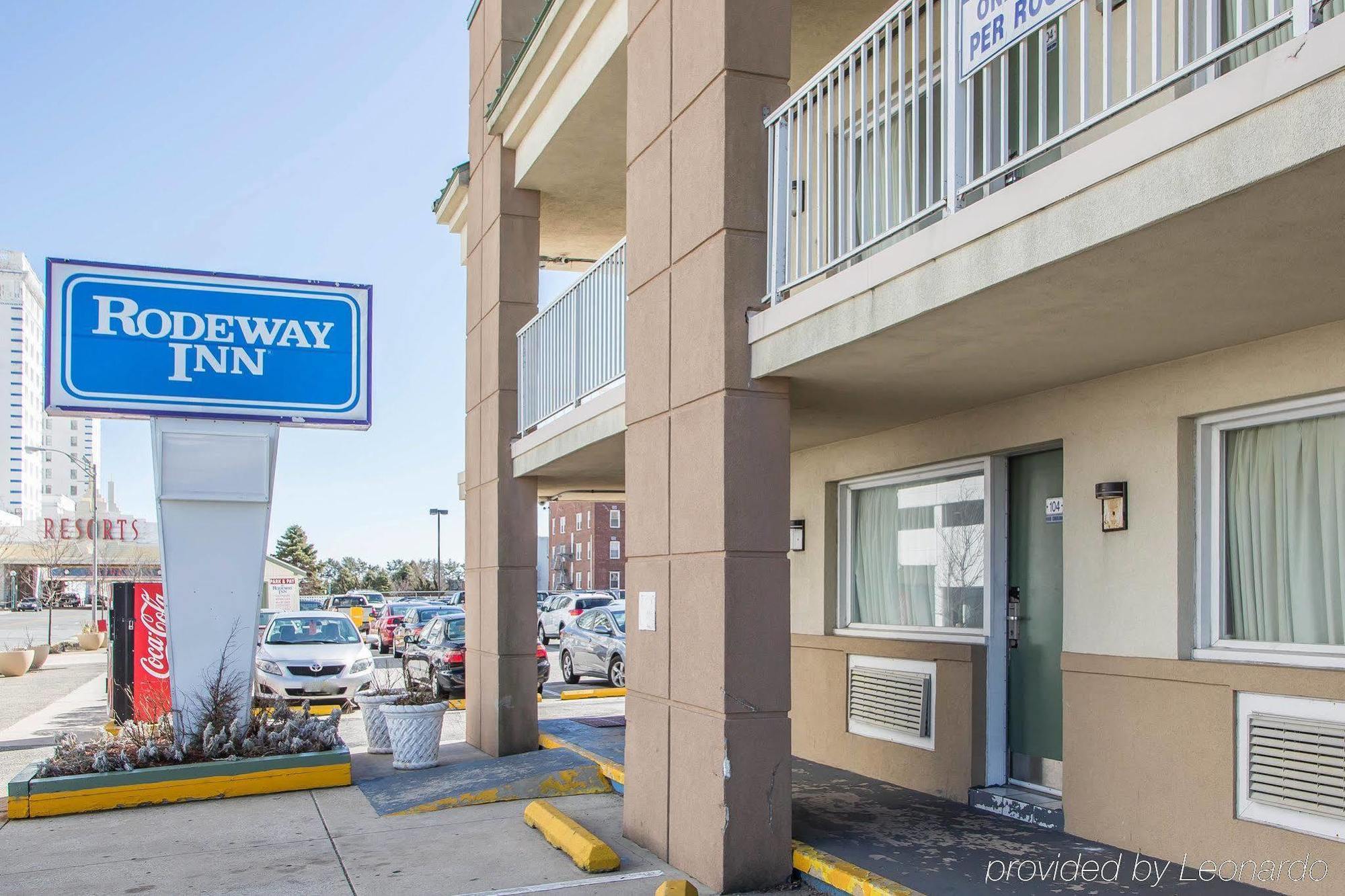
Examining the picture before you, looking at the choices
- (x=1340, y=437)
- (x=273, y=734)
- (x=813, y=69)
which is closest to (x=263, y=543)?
(x=273, y=734)

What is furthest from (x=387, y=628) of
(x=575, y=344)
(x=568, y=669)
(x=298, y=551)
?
(x=298, y=551)

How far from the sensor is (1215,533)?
647 centimetres

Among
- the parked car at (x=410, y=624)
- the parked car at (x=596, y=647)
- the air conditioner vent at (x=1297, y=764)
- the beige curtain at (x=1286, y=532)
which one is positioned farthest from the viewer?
the parked car at (x=410, y=624)

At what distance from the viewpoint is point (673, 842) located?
7328mm

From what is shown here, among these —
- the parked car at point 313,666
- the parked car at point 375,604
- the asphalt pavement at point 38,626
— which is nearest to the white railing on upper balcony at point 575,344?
the parked car at point 313,666

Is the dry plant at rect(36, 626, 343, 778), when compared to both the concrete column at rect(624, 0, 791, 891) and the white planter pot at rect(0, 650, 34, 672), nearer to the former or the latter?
the concrete column at rect(624, 0, 791, 891)

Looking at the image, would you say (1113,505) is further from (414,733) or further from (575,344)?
(414,733)

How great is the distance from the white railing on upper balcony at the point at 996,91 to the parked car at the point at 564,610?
23722 mm

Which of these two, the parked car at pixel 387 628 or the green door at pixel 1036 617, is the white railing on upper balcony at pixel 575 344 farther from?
the parked car at pixel 387 628

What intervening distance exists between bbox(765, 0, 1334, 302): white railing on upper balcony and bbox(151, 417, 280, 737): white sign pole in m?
6.15

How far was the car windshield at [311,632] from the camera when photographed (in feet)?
59.2

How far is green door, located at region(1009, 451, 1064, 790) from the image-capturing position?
25.7ft

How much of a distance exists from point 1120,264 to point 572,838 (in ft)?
16.9

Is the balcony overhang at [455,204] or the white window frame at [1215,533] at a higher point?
the balcony overhang at [455,204]
